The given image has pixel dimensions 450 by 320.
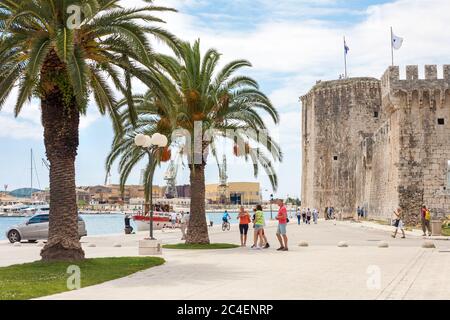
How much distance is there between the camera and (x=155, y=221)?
43.4 metres

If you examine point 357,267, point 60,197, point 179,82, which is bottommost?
point 357,267

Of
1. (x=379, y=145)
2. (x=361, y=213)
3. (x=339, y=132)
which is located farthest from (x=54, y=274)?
(x=339, y=132)

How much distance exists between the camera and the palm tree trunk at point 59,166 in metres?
14.3

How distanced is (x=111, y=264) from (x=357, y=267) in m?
5.55

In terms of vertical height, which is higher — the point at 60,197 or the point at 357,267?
the point at 60,197

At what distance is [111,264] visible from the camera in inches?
564


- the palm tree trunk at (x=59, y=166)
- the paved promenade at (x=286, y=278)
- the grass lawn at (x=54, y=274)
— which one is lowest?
the paved promenade at (x=286, y=278)

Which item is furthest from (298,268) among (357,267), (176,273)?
(176,273)

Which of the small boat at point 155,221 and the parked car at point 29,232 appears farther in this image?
the small boat at point 155,221

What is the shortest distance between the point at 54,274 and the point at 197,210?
371 inches

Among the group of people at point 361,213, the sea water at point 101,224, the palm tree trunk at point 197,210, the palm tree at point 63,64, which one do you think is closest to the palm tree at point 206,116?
the palm tree trunk at point 197,210

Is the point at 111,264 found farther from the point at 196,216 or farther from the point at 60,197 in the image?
the point at 196,216

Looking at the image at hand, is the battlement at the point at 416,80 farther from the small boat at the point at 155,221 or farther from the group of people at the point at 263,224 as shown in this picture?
the group of people at the point at 263,224

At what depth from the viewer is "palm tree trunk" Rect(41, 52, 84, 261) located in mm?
14266
